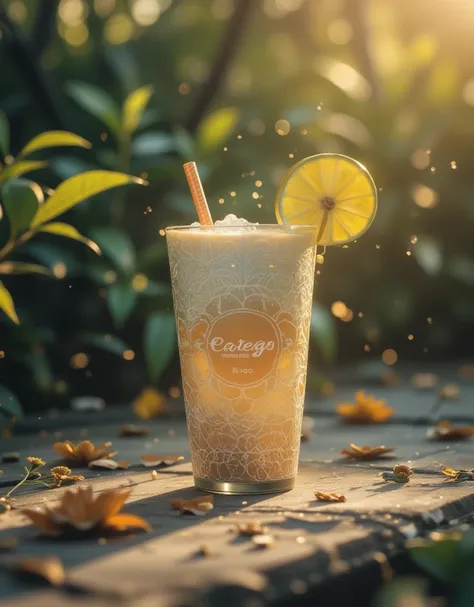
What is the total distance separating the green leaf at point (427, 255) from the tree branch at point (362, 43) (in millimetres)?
746

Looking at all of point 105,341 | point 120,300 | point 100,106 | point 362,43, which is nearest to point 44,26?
point 100,106

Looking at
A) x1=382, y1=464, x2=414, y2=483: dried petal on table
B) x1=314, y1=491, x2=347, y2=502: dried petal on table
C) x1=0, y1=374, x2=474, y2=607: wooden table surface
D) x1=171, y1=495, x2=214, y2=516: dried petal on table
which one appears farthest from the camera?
x1=382, y1=464, x2=414, y2=483: dried petal on table

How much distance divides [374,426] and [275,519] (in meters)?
1.41

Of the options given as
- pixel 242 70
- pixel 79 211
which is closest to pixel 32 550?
pixel 79 211

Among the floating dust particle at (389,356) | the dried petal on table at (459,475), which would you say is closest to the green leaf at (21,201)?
the dried petal on table at (459,475)

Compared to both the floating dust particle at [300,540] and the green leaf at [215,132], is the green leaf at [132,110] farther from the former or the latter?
the floating dust particle at [300,540]

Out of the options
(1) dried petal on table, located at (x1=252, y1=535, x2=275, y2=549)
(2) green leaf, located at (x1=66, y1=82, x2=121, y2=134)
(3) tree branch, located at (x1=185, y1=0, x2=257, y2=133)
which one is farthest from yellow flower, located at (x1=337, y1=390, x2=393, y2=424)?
(1) dried petal on table, located at (x1=252, y1=535, x2=275, y2=549)

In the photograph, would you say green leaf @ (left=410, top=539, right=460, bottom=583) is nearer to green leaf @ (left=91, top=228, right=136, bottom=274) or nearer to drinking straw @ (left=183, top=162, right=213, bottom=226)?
drinking straw @ (left=183, top=162, right=213, bottom=226)

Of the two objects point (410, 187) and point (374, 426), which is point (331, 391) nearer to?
point (374, 426)

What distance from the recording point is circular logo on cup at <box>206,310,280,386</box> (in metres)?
2.09

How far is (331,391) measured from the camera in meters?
4.02

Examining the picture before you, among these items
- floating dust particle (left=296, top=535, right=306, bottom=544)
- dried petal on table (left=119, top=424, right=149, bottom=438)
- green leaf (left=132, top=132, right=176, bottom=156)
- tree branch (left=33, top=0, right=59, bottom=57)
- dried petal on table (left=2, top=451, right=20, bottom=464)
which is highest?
tree branch (left=33, top=0, right=59, bottom=57)

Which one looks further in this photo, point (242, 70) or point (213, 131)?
point (242, 70)

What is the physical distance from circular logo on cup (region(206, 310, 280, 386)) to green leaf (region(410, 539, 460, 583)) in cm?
60
